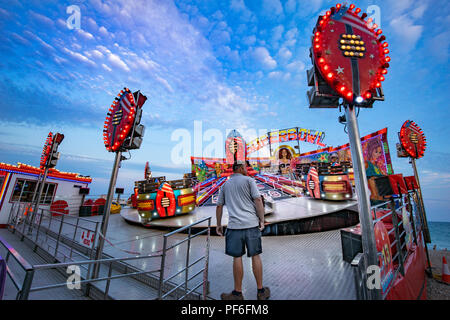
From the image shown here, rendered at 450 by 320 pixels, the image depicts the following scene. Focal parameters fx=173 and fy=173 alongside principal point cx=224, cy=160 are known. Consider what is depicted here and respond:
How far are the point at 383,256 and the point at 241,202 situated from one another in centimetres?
200

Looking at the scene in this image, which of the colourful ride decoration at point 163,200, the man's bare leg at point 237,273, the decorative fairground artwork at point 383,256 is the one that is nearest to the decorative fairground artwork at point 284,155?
the colourful ride decoration at point 163,200

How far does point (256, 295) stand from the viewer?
235 centimetres

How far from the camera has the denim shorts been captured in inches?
86.2

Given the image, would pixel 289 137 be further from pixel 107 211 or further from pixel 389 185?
pixel 107 211

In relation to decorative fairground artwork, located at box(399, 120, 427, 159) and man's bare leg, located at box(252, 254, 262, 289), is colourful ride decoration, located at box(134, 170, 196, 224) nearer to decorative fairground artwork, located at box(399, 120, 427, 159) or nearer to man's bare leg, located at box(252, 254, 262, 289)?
man's bare leg, located at box(252, 254, 262, 289)

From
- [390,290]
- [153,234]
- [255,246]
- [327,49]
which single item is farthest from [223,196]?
[153,234]

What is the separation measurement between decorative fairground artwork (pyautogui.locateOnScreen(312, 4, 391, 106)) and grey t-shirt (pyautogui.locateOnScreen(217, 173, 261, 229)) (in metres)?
1.89

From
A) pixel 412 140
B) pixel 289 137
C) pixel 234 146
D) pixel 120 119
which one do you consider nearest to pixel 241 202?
pixel 120 119

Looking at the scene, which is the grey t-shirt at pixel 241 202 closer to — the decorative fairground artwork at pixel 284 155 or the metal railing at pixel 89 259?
→ the metal railing at pixel 89 259

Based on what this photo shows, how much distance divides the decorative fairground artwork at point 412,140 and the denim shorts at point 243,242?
389 inches

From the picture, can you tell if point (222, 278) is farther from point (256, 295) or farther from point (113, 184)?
point (113, 184)

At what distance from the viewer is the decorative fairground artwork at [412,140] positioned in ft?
26.3

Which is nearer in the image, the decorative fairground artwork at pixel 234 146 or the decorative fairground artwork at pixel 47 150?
the decorative fairground artwork at pixel 47 150

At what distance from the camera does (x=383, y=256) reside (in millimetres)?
2279
